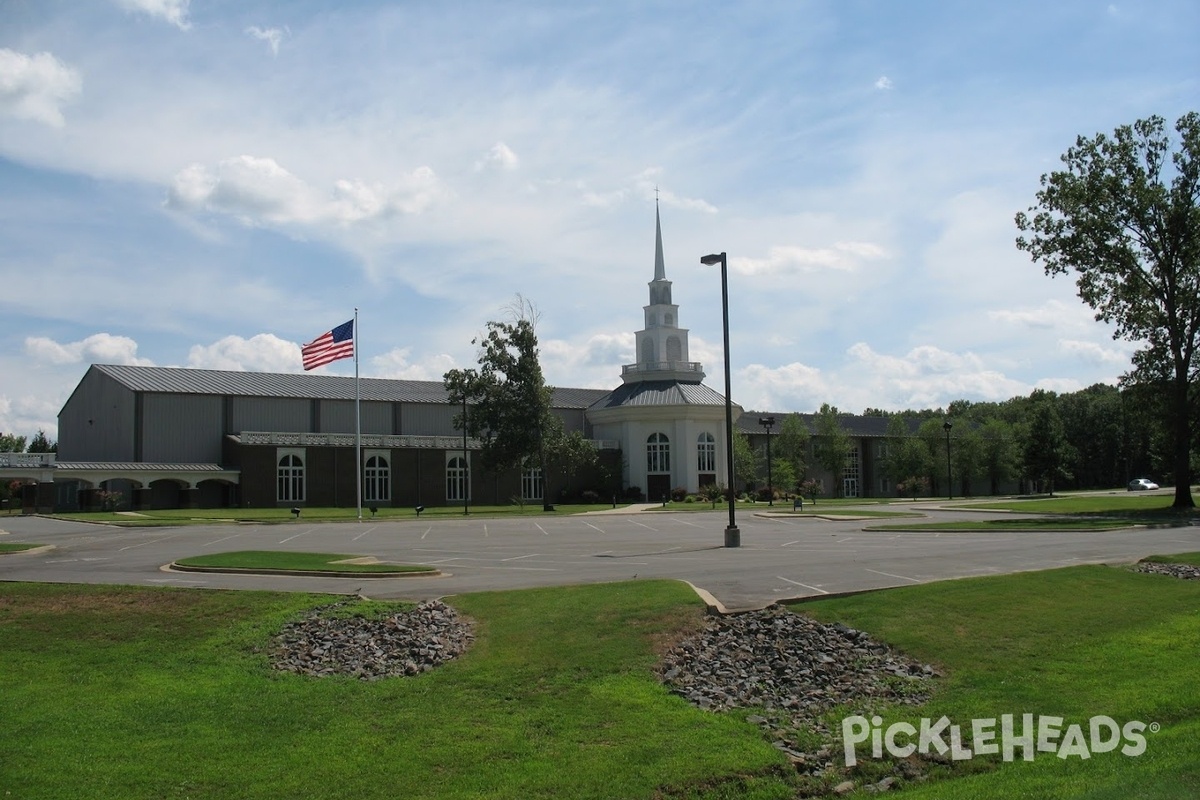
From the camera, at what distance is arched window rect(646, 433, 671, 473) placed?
3184 inches

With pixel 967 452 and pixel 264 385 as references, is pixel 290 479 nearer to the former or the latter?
pixel 264 385

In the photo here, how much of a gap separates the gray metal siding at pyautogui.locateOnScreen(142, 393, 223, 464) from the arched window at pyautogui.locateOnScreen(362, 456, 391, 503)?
10738 mm

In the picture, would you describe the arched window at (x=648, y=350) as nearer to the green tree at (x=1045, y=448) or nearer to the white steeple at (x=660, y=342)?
the white steeple at (x=660, y=342)

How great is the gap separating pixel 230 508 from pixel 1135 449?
103m

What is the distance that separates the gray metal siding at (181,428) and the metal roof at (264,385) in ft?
2.45

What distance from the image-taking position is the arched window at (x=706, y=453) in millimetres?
80938

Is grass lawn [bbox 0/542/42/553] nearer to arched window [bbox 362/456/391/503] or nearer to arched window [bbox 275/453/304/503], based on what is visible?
arched window [bbox 275/453/304/503]

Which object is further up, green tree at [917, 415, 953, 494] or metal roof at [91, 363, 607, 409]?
metal roof at [91, 363, 607, 409]

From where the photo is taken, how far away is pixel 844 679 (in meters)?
11.0

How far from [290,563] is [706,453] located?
6222 centimetres

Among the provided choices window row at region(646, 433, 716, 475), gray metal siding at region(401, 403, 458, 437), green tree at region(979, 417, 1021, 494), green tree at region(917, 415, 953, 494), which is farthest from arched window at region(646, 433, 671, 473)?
green tree at region(979, 417, 1021, 494)

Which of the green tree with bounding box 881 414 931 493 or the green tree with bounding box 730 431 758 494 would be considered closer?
the green tree with bounding box 730 431 758 494

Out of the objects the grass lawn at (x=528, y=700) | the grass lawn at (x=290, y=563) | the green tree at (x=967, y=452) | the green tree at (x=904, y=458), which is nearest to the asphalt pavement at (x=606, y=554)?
the grass lawn at (x=290, y=563)

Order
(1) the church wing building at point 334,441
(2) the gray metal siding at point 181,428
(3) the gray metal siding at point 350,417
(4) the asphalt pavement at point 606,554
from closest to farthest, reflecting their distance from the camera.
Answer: (4) the asphalt pavement at point 606,554, (1) the church wing building at point 334,441, (2) the gray metal siding at point 181,428, (3) the gray metal siding at point 350,417
